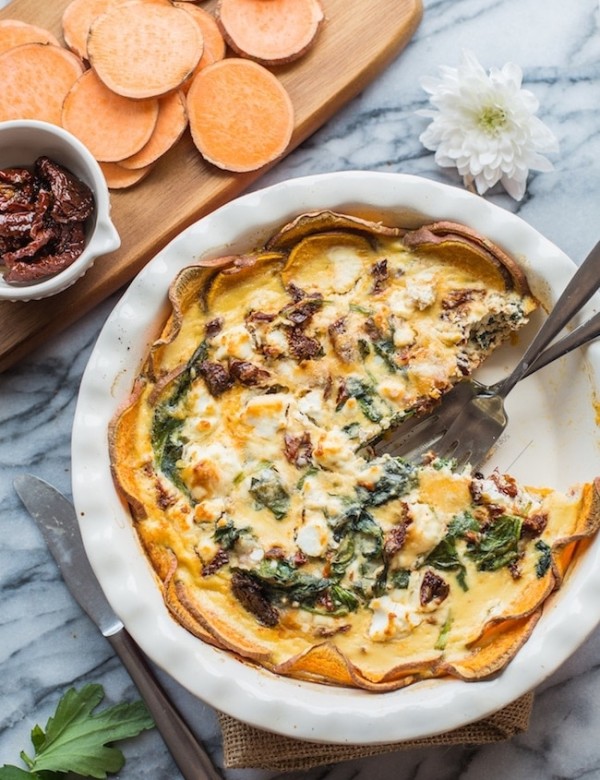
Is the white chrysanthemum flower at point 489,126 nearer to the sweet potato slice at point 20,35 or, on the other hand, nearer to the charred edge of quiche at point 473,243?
the charred edge of quiche at point 473,243

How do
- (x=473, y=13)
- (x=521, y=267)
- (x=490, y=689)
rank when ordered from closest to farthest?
(x=490, y=689), (x=521, y=267), (x=473, y=13)

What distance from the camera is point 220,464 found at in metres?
3.21

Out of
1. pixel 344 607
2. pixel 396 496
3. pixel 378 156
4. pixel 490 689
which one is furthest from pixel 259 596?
pixel 378 156

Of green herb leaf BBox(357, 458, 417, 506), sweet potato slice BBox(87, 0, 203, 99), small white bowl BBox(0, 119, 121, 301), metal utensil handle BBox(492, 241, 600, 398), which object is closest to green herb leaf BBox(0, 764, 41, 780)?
green herb leaf BBox(357, 458, 417, 506)

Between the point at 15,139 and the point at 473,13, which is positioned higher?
the point at 473,13

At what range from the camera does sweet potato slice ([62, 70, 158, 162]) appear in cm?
359

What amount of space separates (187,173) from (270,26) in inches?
24.3

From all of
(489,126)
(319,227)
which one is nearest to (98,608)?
(319,227)

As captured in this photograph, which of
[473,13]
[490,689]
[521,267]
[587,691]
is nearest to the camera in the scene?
[490,689]

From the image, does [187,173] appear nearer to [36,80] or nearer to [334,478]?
[36,80]

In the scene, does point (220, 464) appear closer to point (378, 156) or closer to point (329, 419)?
point (329, 419)

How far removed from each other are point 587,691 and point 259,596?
4.36 feet

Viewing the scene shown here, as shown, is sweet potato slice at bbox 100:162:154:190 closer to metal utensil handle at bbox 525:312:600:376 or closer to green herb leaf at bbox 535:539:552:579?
metal utensil handle at bbox 525:312:600:376

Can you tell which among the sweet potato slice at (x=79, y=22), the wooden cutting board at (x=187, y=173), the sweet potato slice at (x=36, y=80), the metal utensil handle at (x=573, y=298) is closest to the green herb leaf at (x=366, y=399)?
the metal utensil handle at (x=573, y=298)
